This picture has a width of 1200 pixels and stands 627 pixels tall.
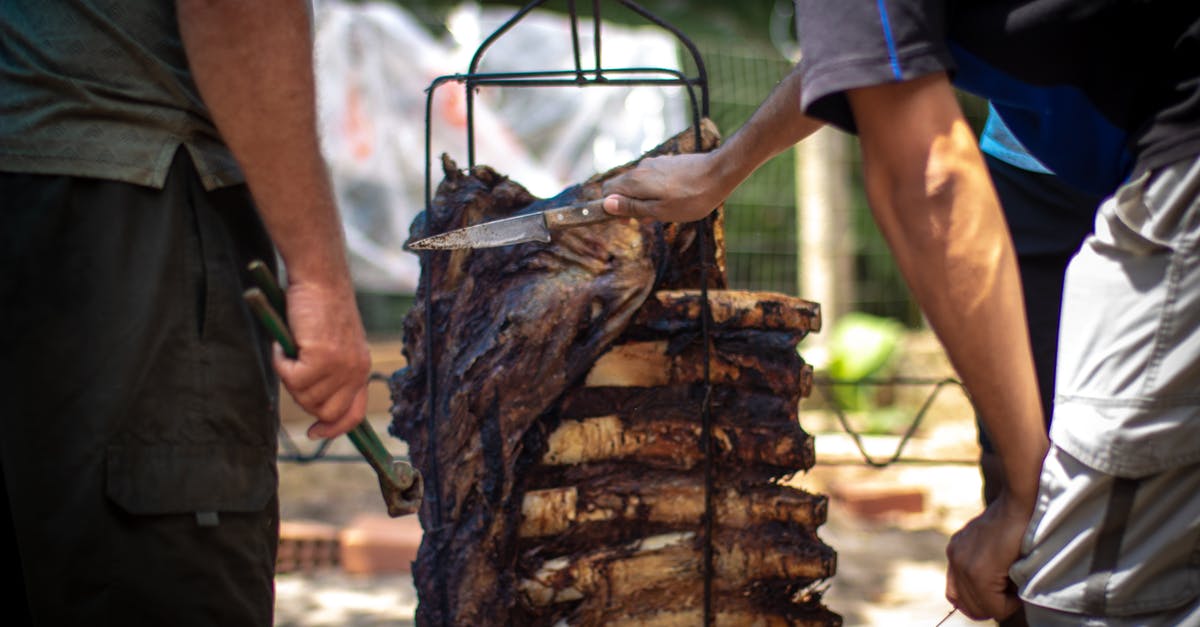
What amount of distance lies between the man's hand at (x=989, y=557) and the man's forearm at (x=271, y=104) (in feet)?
3.19

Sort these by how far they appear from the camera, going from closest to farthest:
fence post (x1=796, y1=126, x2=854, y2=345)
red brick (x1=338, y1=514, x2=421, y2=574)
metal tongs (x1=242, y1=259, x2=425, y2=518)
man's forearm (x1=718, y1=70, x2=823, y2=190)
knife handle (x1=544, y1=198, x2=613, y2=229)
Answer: metal tongs (x1=242, y1=259, x2=425, y2=518)
man's forearm (x1=718, y1=70, x2=823, y2=190)
knife handle (x1=544, y1=198, x2=613, y2=229)
red brick (x1=338, y1=514, x2=421, y2=574)
fence post (x1=796, y1=126, x2=854, y2=345)

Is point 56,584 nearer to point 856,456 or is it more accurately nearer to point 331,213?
point 331,213

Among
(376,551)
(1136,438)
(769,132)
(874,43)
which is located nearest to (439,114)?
(376,551)

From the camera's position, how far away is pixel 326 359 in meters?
1.37

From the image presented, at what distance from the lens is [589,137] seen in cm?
788

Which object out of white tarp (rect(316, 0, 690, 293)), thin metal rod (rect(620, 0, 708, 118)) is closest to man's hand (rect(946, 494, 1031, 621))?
thin metal rod (rect(620, 0, 708, 118))

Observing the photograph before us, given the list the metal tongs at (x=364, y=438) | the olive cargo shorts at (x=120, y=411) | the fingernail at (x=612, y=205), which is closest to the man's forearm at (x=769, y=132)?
the fingernail at (x=612, y=205)

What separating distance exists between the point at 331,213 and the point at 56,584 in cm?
63

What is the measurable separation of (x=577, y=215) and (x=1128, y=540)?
1.20 metres

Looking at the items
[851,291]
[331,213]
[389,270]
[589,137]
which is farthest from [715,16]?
[331,213]

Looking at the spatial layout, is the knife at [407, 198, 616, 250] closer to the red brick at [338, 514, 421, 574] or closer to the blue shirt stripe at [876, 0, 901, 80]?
the blue shirt stripe at [876, 0, 901, 80]

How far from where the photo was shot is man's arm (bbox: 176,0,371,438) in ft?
4.36

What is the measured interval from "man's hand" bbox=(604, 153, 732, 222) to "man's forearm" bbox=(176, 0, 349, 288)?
2.48ft

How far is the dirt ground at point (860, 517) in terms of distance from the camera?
12.3ft
